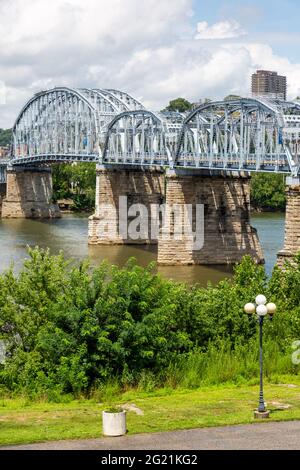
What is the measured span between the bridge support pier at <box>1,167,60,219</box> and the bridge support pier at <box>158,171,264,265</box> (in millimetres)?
57446

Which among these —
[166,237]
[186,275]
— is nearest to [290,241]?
[186,275]

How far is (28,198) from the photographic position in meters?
132

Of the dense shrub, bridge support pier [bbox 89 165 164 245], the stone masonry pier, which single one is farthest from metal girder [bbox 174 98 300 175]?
the dense shrub

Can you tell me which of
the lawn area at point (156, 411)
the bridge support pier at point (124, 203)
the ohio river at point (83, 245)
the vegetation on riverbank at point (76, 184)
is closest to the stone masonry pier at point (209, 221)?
the ohio river at point (83, 245)

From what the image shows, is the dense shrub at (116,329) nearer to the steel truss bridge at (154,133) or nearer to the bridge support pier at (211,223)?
the steel truss bridge at (154,133)

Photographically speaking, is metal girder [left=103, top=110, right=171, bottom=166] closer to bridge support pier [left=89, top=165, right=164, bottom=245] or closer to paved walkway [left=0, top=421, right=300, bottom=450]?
bridge support pier [left=89, top=165, right=164, bottom=245]

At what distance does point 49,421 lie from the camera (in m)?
23.0

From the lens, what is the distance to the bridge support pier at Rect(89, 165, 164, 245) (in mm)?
90000

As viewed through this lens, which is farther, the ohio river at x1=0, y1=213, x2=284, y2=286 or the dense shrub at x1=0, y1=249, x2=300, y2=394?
the ohio river at x1=0, y1=213, x2=284, y2=286

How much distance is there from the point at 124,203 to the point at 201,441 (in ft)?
235

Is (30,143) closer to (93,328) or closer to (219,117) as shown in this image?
(219,117)

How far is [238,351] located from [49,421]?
9.38 m

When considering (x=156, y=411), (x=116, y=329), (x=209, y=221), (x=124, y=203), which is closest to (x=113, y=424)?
(x=156, y=411)

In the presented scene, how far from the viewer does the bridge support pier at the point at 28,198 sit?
13012cm
